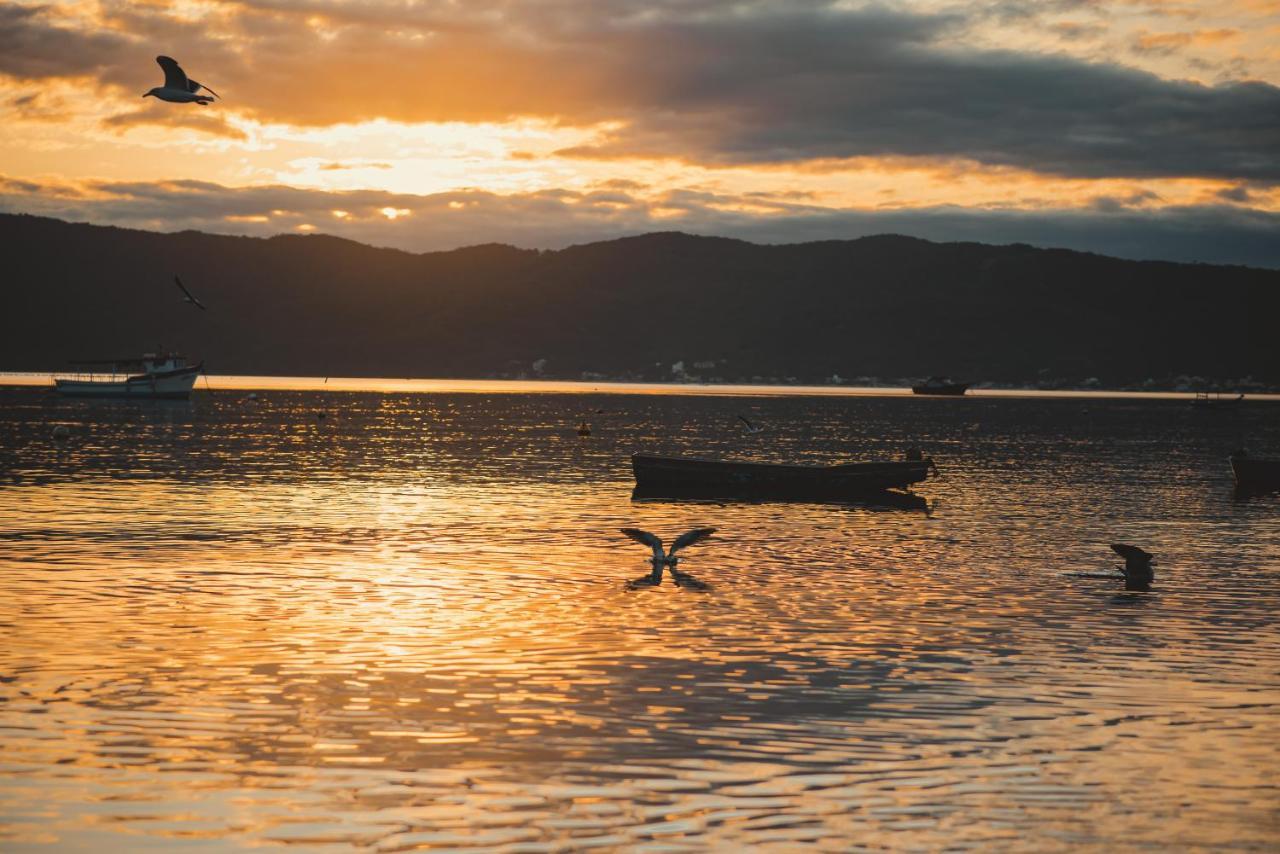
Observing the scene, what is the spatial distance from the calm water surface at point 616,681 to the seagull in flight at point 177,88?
515 inches

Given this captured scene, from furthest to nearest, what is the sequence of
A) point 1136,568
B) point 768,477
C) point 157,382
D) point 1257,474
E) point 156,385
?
point 156,385, point 157,382, point 1257,474, point 768,477, point 1136,568

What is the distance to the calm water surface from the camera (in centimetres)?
1402

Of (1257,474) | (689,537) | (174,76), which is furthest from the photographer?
(1257,474)

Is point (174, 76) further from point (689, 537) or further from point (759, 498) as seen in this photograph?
point (759, 498)

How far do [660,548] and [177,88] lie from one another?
21.3 metres

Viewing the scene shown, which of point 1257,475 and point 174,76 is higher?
point 174,76

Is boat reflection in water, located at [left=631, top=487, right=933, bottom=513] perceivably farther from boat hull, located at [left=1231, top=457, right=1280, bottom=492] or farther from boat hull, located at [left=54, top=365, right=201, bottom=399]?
boat hull, located at [left=54, top=365, right=201, bottom=399]

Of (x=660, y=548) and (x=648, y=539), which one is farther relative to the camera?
(x=660, y=548)

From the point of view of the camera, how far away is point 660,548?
1325 inches

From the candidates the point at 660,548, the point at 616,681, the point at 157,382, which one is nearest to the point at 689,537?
the point at 660,548

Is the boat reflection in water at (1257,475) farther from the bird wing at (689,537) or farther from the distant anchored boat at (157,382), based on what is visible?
the distant anchored boat at (157,382)

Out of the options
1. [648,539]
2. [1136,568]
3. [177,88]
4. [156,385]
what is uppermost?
[177,88]

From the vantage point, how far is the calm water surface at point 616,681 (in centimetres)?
1402

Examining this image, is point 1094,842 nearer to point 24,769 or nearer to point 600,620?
point 24,769
